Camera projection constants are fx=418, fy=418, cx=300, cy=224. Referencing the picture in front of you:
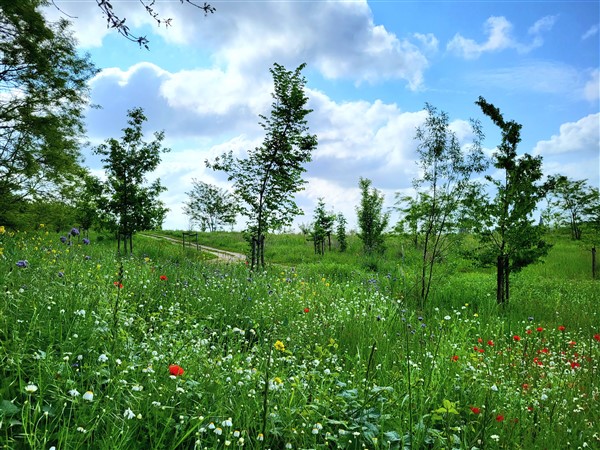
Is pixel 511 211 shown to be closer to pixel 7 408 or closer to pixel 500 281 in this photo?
pixel 500 281

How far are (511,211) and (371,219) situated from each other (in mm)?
11897

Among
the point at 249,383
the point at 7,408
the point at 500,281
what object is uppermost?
the point at 500,281

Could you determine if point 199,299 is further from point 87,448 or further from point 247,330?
point 87,448

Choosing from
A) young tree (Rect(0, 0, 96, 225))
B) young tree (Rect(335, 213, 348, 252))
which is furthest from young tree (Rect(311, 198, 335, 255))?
young tree (Rect(0, 0, 96, 225))

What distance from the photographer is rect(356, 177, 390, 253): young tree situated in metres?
22.9

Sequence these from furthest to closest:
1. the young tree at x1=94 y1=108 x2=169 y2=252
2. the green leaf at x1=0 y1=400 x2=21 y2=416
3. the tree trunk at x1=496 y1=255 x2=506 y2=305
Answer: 1. the young tree at x1=94 y1=108 x2=169 y2=252
2. the tree trunk at x1=496 y1=255 x2=506 y2=305
3. the green leaf at x1=0 y1=400 x2=21 y2=416

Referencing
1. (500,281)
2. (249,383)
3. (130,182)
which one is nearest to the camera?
(249,383)

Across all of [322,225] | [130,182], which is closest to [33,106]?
[130,182]

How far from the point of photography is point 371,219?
22.9 m

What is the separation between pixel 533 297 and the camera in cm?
1242

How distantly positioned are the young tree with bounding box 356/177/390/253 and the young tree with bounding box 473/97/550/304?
11390mm

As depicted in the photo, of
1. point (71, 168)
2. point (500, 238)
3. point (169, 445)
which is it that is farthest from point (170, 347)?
point (71, 168)

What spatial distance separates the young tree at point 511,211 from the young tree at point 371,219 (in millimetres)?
11390

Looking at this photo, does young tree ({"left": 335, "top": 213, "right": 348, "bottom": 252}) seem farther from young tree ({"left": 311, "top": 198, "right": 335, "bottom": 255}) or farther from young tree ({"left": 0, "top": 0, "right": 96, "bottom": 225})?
young tree ({"left": 0, "top": 0, "right": 96, "bottom": 225})
